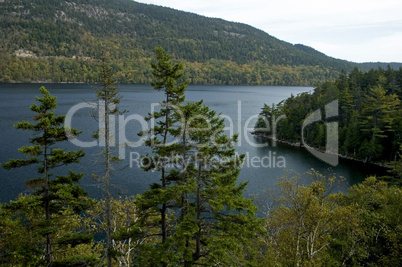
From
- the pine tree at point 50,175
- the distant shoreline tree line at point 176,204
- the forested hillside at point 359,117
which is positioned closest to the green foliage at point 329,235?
the distant shoreline tree line at point 176,204

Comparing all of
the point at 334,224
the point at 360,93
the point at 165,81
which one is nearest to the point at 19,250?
the point at 165,81

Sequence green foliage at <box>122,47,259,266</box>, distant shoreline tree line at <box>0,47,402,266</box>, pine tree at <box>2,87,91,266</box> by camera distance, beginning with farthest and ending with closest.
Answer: pine tree at <box>2,87,91,266</box> → distant shoreline tree line at <box>0,47,402,266</box> → green foliage at <box>122,47,259,266</box>

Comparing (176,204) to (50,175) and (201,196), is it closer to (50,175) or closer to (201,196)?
(201,196)

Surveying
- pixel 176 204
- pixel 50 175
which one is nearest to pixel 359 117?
A: pixel 176 204

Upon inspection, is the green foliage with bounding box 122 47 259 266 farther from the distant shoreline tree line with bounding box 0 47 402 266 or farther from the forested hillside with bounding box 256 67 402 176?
the forested hillside with bounding box 256 67 402 176

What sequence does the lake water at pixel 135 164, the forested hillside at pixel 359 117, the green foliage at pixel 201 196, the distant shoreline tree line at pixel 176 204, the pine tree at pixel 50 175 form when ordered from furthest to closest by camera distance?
1. the forested hillside at pixel 359 117
2. the lake water at pixel 135 164
3. the pine tree at pixel 50 175
4. the distant shoreline tree line at pixel 176 204
5. the green foliage at pixel 201 196

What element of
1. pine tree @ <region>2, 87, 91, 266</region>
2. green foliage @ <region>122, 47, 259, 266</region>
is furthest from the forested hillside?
pine tree @ <region>2, 87, 91, 266</region>

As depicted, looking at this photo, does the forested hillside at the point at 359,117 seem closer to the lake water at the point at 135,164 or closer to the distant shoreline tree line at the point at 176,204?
the lake water at the point at 135,164

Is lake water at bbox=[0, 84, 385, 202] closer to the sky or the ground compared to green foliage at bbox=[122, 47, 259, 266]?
closer to the ground

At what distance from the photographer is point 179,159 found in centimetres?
1503

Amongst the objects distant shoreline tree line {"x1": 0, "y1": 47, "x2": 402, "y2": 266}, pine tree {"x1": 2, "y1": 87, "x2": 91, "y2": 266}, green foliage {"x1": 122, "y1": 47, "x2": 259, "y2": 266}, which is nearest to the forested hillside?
distant shoreline tree line {"x1": 0, "y1": 47, "x2": 402, "y2": 266}

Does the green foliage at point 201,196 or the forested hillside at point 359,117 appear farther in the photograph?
the forested hillside at point 359,117

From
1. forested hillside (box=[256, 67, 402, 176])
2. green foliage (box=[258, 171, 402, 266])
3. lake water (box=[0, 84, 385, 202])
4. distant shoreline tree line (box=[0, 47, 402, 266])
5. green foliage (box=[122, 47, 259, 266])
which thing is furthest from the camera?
forested hillside (box=[256, 67, 402, 176])

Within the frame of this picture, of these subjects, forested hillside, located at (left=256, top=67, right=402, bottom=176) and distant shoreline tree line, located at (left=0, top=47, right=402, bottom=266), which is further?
forested hillside, located at (left=256, top=67, right=402, bottom=176)
